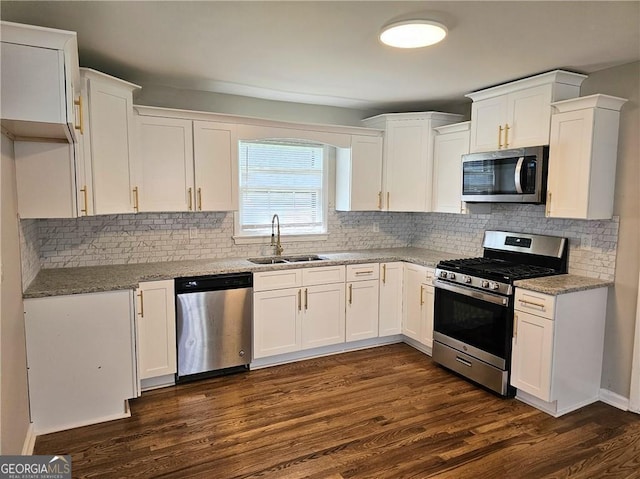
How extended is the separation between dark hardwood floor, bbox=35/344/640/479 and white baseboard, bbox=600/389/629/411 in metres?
0.06

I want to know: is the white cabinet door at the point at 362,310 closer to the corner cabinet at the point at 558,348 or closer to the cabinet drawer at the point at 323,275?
the cabinet drawer at the point at 323,275

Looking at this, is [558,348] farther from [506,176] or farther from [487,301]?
[506,176]

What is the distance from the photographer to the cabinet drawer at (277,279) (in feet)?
12.1

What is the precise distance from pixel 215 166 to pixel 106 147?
0.93m

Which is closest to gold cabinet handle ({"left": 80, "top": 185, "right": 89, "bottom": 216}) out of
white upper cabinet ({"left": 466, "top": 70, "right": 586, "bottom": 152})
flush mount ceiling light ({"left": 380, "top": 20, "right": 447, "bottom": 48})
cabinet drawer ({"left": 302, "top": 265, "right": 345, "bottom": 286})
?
cabinet drawer ({"left": 302, "top": 265, "right": 345, "bottom": 286})

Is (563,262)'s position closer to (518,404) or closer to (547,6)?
(518,404)

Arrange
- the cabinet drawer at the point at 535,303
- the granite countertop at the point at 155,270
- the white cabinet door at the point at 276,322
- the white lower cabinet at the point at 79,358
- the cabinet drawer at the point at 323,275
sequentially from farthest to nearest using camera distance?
the cabinet drawer at the point at 323,275, the white cabinet door at the point at 276,322, the cabinet drawer at the point at 535,303, the granite countertop at the point at 155,270, the white lower cabinet at the point at 79,358

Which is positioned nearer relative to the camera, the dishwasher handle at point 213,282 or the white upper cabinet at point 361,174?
the dishwasher handle at point 213,282

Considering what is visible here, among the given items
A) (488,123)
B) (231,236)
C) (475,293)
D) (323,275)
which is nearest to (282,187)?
(231,236)

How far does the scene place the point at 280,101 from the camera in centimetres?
432

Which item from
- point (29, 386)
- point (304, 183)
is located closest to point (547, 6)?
point (304, 183)

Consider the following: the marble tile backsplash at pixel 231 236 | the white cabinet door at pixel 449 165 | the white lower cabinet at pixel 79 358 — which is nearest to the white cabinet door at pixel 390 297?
the marble tile backsplash at pixel 231 236

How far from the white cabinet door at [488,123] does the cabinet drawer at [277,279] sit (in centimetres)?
199

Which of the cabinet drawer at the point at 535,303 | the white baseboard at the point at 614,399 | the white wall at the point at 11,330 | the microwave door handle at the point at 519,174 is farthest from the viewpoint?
the microwave door handle at the point at 519,174
